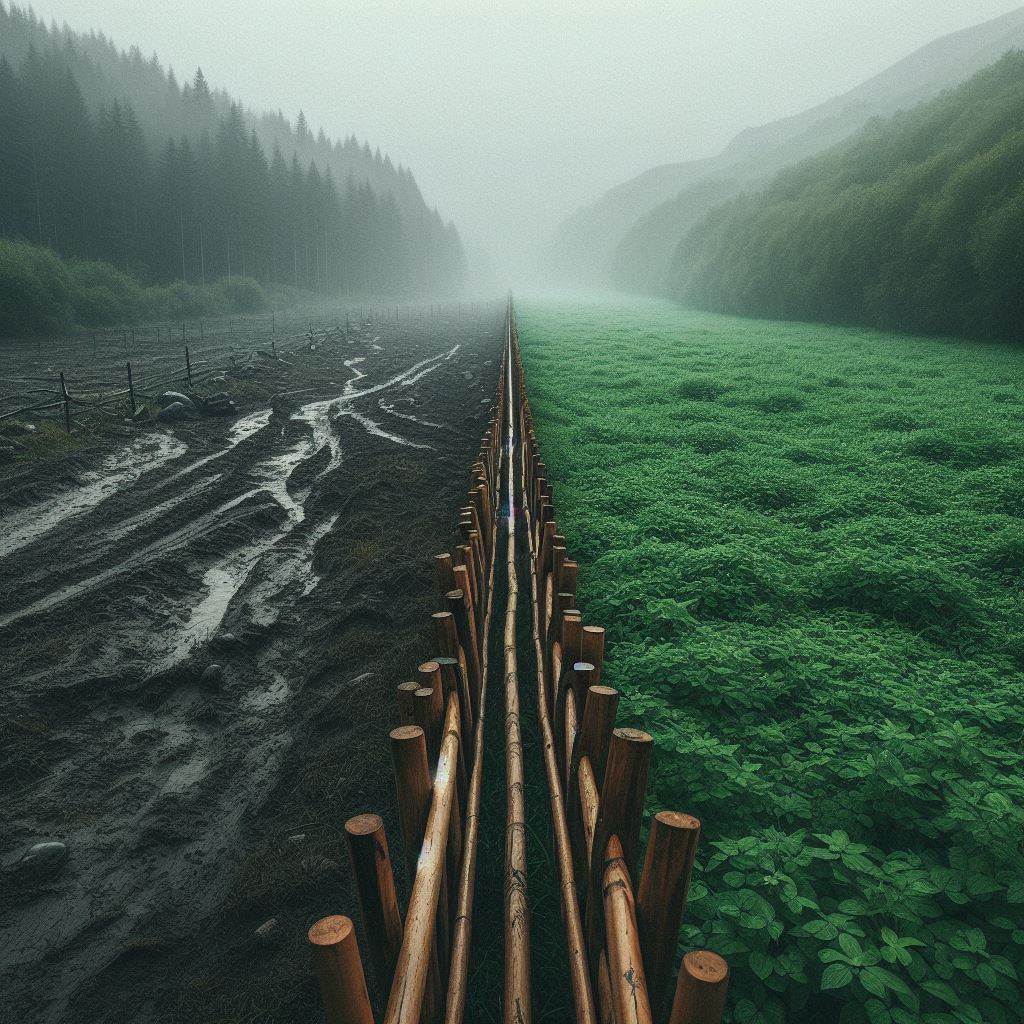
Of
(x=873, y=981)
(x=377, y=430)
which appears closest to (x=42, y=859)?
(x=873, y=981)

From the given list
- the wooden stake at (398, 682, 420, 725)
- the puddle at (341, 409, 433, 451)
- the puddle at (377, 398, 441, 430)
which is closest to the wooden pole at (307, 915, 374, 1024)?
the wooden stake at (398, 682, 420, 725)

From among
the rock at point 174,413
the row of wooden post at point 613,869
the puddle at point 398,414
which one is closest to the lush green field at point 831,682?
the row of wooden post at point 613,869

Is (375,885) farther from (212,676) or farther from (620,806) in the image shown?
(212,676)

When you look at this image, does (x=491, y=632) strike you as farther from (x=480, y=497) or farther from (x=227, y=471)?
(x=227, y=471)

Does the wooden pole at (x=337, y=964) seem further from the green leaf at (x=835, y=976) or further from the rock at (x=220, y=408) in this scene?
the rock at (x=220, y=408)

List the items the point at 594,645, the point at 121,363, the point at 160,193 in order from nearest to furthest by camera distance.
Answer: the point at 594,645 < the point at 121,363 < the point at 160,193

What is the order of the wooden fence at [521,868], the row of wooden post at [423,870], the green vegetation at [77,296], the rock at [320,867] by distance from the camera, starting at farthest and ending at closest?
the green vegetation at [77,296] < the rock at [320,867] < the wooden fence at [521,868] < the row of wooden post at [423,870]

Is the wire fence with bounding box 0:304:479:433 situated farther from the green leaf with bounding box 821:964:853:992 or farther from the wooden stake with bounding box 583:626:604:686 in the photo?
the green leaf with bounding box 821:964:853:992
